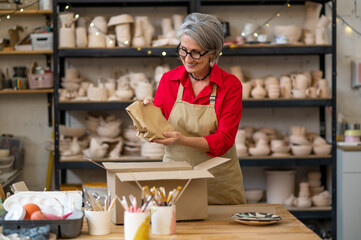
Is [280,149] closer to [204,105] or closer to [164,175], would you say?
[204,105]

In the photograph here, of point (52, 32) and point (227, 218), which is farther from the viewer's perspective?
point (52, 32)

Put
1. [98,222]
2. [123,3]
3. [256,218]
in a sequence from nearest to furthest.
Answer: [98,222], [256,218], [123,3]

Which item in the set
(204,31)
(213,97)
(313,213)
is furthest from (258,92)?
(204,31)

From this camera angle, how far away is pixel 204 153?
7.98 feet

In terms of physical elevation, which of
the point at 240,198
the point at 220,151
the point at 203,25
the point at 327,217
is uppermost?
the point at 203,25

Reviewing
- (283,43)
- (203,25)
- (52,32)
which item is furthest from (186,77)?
(52,32)

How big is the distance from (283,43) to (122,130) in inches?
62.1

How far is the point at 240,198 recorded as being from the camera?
2.46m

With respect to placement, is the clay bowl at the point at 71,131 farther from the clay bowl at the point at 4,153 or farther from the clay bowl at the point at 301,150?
the clay bowl at the point at 301,150

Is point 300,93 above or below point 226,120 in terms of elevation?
above

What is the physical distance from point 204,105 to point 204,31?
362 mm

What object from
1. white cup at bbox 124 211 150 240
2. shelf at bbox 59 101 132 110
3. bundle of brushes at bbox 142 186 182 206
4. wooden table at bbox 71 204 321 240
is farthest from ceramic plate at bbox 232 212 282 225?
shelf at bbox 59 101 132 110

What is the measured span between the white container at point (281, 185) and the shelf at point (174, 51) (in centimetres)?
104

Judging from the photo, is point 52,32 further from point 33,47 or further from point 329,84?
point 329,84
